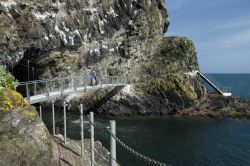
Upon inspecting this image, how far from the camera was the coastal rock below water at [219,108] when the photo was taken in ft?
185

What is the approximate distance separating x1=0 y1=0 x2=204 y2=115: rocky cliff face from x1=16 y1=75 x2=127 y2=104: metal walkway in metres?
5.33

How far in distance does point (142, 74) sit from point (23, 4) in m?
25.5

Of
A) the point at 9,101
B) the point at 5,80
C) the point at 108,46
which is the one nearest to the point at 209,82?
the point at 108,46

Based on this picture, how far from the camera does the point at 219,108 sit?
58.7 meters

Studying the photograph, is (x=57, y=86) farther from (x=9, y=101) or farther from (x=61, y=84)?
(x=9, y=101)

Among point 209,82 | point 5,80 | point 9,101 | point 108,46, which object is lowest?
point 209,82

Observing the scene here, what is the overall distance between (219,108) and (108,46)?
22.9 m

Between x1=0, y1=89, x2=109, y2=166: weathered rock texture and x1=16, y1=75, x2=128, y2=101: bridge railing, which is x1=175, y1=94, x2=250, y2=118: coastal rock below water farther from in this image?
x1=0, y1=89, x2=109, y2=166: weathered rock texture

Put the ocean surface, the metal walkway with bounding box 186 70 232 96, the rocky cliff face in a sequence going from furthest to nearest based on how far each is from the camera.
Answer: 1. the metal walkway with bounding box 186 70 232 96
2. the rocky cliff face
3. the ocean surface

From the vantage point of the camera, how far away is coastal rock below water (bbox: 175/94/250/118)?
185 feet

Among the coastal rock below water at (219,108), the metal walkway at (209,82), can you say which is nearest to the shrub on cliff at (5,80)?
the coastal rock below water at (219,108)

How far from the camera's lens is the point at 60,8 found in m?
52.8

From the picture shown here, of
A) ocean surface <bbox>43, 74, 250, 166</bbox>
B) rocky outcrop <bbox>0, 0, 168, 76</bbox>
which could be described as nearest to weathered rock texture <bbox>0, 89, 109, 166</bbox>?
ocean surface <bbox>43, 74, 250, 166</bbox>

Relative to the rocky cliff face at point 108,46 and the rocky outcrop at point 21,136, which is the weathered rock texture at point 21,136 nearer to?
the rocky outcrop at point 21,136
